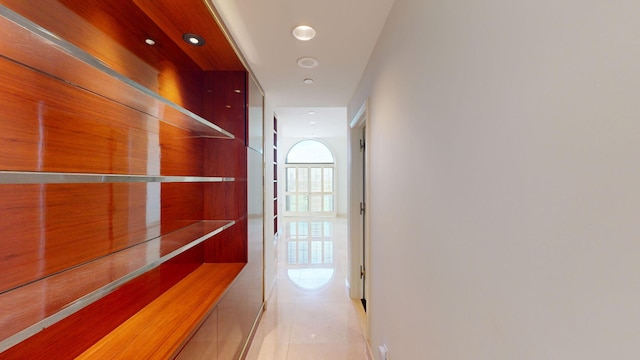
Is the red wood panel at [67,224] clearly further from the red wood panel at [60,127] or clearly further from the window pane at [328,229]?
the window pane at [328,229]

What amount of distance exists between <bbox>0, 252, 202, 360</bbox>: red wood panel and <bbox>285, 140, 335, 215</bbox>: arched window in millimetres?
6987

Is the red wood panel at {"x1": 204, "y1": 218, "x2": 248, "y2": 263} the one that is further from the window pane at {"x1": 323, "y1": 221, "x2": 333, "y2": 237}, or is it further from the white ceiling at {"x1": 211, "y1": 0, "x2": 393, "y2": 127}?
the window pane at {"x1": 323, "y1": 221, "x2": 333, "y2": 237}

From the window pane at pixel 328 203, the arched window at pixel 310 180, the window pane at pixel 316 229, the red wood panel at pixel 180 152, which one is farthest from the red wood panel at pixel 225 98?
the window pane at pixel 328 203

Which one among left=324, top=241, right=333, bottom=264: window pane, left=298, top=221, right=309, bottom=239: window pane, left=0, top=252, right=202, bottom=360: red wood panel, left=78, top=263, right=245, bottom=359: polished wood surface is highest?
left=0, top=252, right=202, bottom=360: red wood panel

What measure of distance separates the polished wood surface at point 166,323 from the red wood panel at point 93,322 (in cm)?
4

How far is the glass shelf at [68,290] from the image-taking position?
0.68m

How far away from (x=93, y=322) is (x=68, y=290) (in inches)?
15.7

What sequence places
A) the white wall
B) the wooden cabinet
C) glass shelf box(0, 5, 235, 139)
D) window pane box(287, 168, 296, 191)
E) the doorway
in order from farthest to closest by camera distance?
window pane box(287, 168, 296, 191), the doorway, the wooden cabinet, glass shelf box(0, 5, 235, 139), the white wall

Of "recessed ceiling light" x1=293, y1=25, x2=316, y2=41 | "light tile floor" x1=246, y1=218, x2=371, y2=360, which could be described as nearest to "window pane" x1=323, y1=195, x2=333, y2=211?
"light tile floor" x1=246, y1=218, x2=371, y2=360

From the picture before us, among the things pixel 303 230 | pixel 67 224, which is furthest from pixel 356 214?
pixel 303 230

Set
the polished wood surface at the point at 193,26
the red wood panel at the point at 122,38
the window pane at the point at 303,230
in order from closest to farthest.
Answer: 1. the red wood panel at the point at 122,38
2. the polished wood surface at the point at 193,26
3. the window pane at the point at 303,230

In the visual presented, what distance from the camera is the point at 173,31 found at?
1570 millimetres

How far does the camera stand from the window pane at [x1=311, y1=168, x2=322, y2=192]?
8.77m

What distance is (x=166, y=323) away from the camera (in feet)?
4.21
